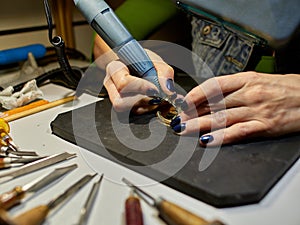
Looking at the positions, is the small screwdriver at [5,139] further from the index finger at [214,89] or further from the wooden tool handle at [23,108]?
the index finger at [214,89]

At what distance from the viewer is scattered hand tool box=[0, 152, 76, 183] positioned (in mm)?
409

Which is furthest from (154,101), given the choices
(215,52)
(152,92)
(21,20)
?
(21,20)

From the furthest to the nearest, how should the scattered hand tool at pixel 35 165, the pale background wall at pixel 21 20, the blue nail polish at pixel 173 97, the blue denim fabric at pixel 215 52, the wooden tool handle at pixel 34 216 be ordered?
the pale background wall at pixel 21 20, the blue denim fabric at pixel 215 52, the blue nail polish at pixel 173 97, the scattered hand tool at pixel 35 165, the wooden tool handle at pixel 34 216

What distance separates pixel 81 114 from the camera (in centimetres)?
55

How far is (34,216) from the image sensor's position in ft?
1.03

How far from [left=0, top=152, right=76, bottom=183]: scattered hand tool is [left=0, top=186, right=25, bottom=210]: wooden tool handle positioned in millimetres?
45

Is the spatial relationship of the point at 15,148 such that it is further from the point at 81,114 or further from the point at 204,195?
the point at 204,195

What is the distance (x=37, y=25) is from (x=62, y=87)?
1.13ft

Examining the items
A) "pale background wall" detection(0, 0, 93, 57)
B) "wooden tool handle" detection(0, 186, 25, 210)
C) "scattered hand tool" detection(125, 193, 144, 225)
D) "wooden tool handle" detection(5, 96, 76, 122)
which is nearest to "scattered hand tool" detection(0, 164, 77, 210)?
"wooden tool handle" detection(0, 186, 25, 210)

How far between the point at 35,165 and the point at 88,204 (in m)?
0.11

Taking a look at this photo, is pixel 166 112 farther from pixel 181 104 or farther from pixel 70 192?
pixel 70 192

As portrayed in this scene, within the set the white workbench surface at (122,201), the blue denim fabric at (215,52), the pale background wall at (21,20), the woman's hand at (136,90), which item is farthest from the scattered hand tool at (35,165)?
the pale background wall at (21,20)

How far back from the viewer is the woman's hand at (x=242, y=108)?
460 mm

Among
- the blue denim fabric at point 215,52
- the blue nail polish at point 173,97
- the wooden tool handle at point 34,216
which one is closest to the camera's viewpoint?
the wooden tool handle at point 34,216
